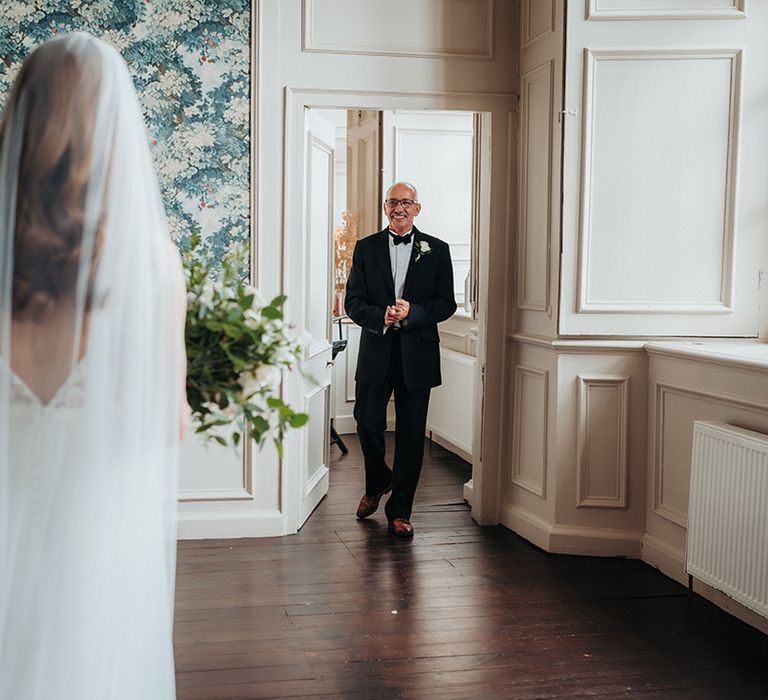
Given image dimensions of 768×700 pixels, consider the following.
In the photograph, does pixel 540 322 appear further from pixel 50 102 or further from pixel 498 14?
pixel 50 102

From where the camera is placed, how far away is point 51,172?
5.42 ft

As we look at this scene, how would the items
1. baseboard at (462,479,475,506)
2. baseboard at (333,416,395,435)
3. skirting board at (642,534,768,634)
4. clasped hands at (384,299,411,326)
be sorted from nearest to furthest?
skirting board at (642,534,768,634)
clasped hands at (384,299,411,326)
baseboard at (462,479,475,506)
baseboard at (333,416,395,435)

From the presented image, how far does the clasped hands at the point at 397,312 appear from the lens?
491cm

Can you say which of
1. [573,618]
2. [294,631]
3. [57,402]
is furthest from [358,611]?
[57,402]

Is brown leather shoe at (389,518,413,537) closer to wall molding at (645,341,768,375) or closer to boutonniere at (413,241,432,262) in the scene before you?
boutonniere at (413,241,432,262)

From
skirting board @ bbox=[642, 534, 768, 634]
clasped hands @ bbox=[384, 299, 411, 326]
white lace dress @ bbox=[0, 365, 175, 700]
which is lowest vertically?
skirting board @ bbox=[642, 534, 768, 634]

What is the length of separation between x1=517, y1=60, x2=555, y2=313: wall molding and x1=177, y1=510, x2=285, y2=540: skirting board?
167 centimetres

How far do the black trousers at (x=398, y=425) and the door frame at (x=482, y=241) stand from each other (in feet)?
1.14

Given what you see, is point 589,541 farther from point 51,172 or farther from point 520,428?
point 51,172

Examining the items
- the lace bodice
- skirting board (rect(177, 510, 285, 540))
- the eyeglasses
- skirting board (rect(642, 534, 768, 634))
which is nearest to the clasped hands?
the eyeglasses

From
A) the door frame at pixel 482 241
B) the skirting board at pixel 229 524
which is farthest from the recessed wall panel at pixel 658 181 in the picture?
the skirting board at pixel 229 524

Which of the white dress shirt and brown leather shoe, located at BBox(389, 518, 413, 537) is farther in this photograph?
A: the white dress shirt

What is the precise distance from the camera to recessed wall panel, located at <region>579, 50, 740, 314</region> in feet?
14.4

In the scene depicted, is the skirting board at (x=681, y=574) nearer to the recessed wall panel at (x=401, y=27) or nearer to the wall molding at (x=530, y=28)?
the wall molding at (x=530, y=28)
